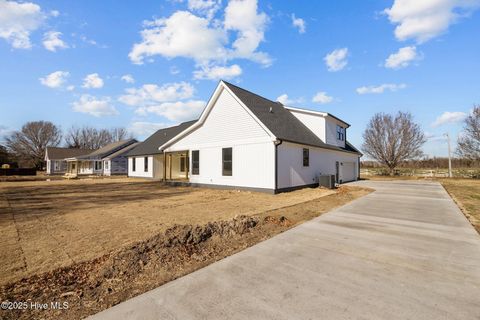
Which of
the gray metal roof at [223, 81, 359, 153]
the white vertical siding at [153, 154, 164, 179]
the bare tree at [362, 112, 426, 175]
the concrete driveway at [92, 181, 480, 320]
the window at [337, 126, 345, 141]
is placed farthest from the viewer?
the bare tree at [362, 112, 426, 175]

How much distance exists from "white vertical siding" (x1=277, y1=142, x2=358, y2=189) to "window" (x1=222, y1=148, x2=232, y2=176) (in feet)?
11.9

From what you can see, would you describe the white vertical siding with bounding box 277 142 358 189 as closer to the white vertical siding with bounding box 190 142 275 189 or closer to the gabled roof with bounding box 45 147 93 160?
the white vertical siding with bounding box 190 142 275 189

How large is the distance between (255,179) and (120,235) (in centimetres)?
953

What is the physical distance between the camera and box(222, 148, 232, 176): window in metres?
16.0

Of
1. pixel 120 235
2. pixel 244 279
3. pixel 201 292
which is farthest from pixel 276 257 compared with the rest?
pixel 120 235

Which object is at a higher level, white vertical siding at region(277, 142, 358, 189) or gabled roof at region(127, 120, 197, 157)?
gabled roof at region(127, 120, 197, 157)

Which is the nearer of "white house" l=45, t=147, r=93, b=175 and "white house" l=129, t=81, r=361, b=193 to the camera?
"white house" l=129, t=81, r=361, b=193

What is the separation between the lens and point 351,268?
4027 mm

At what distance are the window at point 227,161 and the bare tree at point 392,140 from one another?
1225 inches

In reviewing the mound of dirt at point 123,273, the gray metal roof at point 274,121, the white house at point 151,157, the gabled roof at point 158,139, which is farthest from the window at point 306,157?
A: the gabled roof at point 158,139

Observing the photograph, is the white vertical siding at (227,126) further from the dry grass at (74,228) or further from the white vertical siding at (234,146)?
the dry grass at (74,228)

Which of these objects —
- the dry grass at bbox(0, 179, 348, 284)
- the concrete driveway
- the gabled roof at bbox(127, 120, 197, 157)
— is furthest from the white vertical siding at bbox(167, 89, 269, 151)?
the gabled roof at bbox(127, 120, 197, 157)

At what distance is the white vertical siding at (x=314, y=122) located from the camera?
1983 cm

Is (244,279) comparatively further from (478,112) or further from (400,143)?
(478,112)
